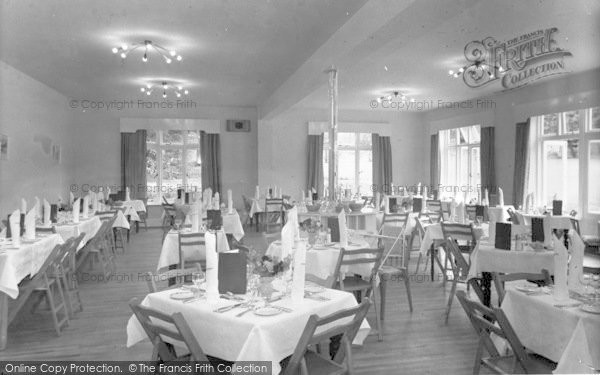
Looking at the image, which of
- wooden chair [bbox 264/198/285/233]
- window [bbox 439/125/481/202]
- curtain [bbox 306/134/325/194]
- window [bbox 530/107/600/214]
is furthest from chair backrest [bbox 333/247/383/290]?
curtain [bbox 306/134/325/194]

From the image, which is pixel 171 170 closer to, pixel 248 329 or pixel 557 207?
pixel 557 207

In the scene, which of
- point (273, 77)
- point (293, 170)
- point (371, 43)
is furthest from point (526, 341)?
point (293, 170)

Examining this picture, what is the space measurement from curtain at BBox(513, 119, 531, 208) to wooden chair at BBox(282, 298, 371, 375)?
971cm

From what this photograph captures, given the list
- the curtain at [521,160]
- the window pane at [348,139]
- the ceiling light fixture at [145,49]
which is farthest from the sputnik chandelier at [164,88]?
the curtain at [521,160]

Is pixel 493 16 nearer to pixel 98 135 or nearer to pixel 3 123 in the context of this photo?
pixel 3 123

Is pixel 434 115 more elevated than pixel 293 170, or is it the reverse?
pixel 434 115

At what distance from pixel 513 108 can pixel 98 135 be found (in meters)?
10.7

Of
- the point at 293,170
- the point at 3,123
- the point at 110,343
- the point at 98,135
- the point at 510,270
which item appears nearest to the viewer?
the point at 110,343

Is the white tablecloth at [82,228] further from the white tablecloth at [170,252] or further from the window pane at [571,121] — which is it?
the window pane at [571,121]

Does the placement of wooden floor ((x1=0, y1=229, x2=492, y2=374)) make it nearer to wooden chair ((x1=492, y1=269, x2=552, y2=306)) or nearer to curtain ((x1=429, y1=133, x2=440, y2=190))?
wooden chair ((x1=492, y1=269, x2=552, y2=306))

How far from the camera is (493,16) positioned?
661cm

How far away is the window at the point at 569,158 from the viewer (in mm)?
9938

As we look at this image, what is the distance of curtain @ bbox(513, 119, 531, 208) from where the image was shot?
11.4 m

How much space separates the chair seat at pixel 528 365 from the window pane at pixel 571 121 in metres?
8.76
